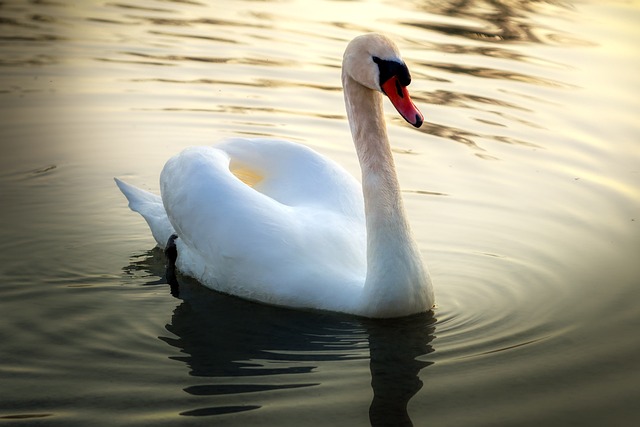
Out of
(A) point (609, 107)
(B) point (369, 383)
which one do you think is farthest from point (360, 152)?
(A) point (609, 107)

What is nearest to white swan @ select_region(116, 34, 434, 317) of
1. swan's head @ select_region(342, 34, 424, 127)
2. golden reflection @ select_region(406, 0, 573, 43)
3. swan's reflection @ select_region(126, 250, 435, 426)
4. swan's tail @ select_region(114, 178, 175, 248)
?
swan's head @ select_region(342, 34, 424, 127)

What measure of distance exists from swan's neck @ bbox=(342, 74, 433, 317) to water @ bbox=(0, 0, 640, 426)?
144 millimetres

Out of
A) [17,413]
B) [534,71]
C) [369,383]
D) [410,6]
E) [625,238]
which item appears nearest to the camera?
[17,413]

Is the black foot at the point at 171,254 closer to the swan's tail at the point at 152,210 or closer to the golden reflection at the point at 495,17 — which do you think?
the swan's tail at the point at 152,210

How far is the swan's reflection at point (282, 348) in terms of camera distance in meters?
6.05

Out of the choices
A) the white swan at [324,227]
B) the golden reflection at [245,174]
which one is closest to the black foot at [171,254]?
the white swan at [324,227]

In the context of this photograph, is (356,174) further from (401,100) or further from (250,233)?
(401,100)

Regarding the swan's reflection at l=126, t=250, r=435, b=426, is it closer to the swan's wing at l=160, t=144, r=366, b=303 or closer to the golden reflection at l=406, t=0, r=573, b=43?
the swan's wing at l=160, t=144, r=366, b=303

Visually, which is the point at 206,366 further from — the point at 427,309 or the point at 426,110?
the point at 426,110

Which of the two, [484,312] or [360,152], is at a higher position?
[360,152]

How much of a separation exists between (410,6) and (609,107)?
535 centimetres

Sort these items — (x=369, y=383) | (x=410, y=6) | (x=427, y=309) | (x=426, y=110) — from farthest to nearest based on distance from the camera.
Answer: (x=410, y=6) → (x=426, y=110) → (x=427, y=309) → (x=369, y=383)

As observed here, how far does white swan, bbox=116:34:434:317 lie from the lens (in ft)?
23.0

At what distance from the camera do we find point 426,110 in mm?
12047
